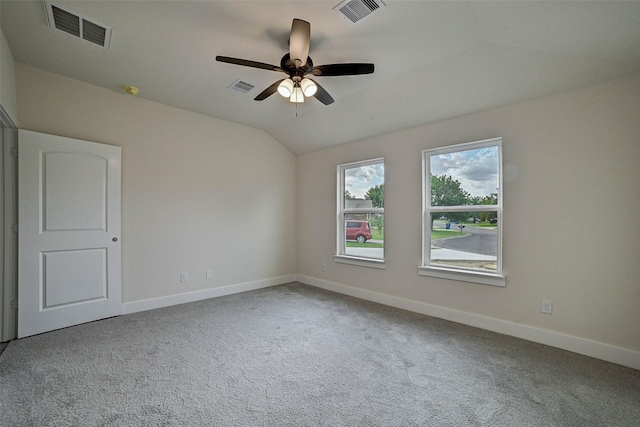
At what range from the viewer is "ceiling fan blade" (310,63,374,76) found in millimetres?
2117

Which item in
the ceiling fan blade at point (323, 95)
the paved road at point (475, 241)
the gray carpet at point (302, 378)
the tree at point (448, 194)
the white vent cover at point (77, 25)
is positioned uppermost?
the white vent cover at point (77, 25)

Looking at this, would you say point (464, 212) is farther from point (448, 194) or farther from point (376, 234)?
point (376, 234)

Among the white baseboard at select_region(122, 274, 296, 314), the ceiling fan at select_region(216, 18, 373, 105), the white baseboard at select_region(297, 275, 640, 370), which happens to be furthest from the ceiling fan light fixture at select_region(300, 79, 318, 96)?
the white baseboard at select_region(122, 274, 296, 314)

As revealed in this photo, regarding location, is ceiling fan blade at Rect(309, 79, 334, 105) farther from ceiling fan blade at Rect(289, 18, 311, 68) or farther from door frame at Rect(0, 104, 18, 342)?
door frame at Rect(0, 104, 18, 342)

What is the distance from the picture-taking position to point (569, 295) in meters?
2.63

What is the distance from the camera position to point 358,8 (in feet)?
6.81

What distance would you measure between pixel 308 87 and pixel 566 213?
103 inches

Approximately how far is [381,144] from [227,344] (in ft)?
10.3

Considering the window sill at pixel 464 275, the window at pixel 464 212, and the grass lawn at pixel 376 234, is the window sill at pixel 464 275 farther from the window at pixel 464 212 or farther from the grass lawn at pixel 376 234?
the grass lawn at pixel 376 234

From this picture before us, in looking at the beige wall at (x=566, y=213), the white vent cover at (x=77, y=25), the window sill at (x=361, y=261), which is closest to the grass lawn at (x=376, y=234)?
the window sill at (x=361, y=261)

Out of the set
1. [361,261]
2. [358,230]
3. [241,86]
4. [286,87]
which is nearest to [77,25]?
[241,86]

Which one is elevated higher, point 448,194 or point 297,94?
point 297,94

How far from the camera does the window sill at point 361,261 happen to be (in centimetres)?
407

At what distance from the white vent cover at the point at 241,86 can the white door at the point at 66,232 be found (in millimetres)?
1605
